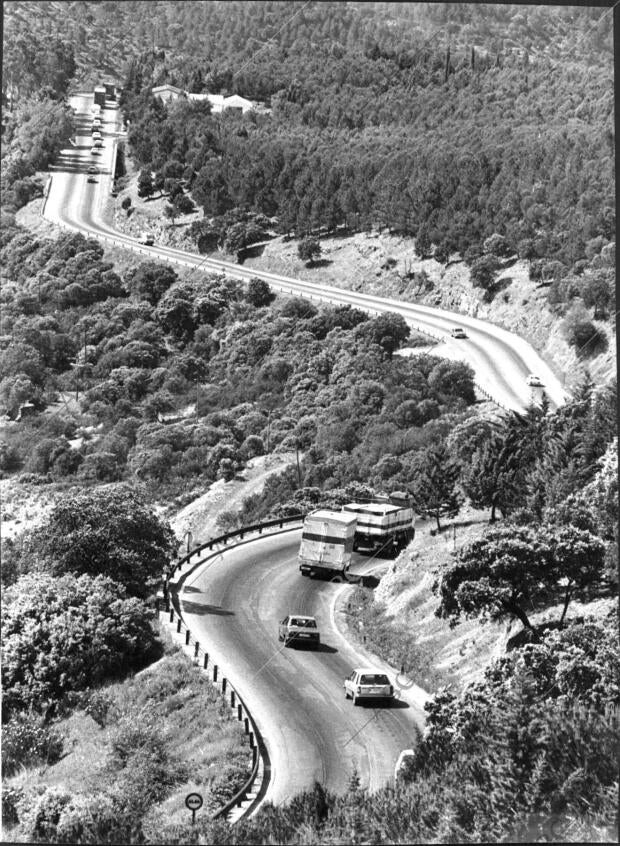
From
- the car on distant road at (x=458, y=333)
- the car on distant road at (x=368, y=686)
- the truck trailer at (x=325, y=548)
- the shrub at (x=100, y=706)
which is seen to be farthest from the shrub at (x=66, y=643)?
the car on distant road at (x=458, y=333)

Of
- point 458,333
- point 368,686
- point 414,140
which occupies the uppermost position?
point 414,140

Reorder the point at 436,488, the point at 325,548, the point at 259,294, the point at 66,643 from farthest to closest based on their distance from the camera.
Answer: the point at 259,294, the point at 436,488, the point at 325,548, the point at 66,643

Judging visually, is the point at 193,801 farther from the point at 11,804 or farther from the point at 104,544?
the point at 104,544

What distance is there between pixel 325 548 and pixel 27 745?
21.4 feet

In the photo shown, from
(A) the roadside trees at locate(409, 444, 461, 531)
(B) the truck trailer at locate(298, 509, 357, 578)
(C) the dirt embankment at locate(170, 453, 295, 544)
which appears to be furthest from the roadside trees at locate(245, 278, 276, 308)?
(B) the truck trailer at locate(298, 509, 357, 578)

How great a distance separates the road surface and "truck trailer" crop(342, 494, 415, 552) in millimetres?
541

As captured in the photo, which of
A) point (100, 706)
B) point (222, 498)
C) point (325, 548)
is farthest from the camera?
point (222, 498)

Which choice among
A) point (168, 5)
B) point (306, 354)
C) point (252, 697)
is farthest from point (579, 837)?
point (168, 5)

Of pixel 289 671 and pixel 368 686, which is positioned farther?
pixel 289 671

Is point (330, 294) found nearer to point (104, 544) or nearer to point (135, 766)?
point (104, 544)

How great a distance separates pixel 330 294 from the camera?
192 ft

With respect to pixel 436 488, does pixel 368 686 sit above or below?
above

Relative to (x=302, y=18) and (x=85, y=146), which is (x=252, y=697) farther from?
(x=302, y=18)

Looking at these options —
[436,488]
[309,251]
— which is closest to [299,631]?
[436,488]
